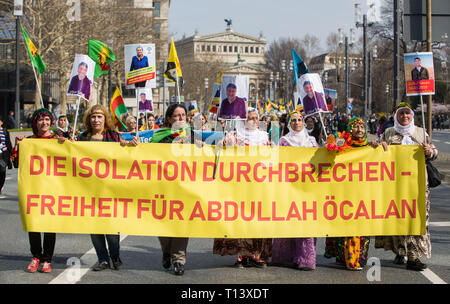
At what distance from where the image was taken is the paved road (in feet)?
22.5

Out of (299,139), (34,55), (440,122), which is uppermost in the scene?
(440,122)

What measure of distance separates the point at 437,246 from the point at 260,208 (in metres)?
2.86

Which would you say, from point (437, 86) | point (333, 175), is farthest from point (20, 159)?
point (437, 86)

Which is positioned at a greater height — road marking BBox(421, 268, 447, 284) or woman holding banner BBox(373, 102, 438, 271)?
woman holding banner BBox(373, 102, 438, 271)

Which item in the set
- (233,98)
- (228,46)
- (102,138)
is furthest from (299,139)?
(228,46)

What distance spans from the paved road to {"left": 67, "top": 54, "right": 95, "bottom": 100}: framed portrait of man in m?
1.79

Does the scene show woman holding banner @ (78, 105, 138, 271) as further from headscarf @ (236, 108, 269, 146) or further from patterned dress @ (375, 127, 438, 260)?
patterned dress @ (375, 127, 438, 260)

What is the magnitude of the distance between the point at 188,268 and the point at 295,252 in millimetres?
1065

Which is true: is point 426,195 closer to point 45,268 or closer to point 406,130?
point 406,130

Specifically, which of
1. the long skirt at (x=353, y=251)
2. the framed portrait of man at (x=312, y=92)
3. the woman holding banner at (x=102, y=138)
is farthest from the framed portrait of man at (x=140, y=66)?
the long skirt at (x=353, y=251)

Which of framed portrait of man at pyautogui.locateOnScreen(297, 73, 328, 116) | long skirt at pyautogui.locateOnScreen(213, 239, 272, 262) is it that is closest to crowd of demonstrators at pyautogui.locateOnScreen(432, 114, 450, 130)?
framed portrait of man at pyautogui.locateOnScreen(297, 73, 328, 116)

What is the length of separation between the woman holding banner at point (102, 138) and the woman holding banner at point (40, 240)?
1.14 ft

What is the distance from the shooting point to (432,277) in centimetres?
700
